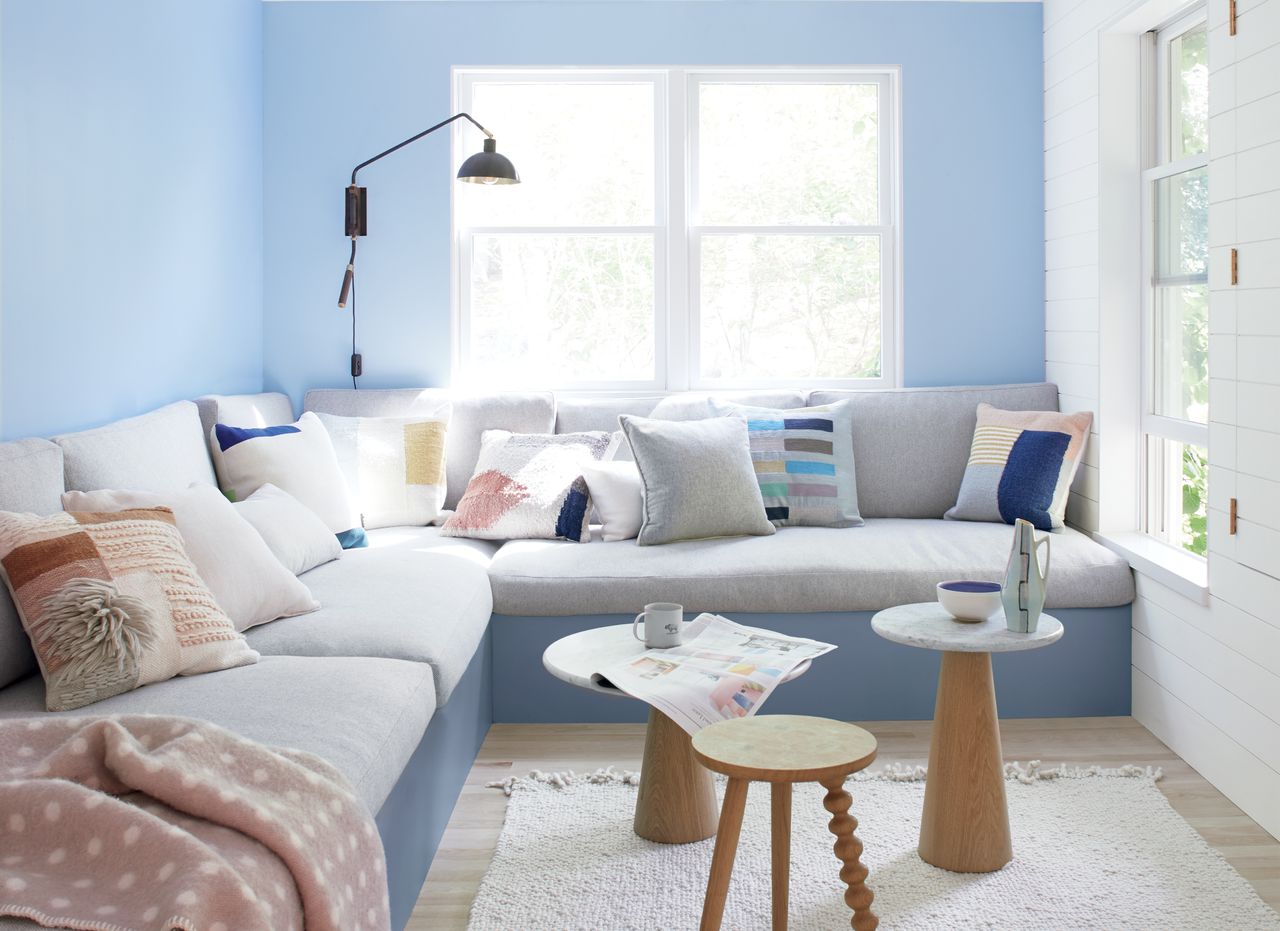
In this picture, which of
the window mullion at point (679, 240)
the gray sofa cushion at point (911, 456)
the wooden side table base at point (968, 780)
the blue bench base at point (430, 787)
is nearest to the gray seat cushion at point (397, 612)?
the blue bench base at point (430, 787)

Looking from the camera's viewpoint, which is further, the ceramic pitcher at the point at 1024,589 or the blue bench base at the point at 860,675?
the blue bench base at the point at 860,675

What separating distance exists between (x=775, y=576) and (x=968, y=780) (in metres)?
1.05

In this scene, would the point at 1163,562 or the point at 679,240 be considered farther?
the point at 679,240

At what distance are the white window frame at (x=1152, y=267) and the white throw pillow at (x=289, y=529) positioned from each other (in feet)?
8.48

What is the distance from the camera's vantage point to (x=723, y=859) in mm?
2115

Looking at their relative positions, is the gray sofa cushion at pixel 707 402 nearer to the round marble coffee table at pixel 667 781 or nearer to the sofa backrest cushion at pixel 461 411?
the sofa backrest cushion at pixel 461 411

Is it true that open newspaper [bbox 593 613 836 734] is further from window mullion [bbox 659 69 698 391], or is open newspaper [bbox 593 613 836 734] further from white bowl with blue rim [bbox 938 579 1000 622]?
window mullion [bbox 659 69 698 391]

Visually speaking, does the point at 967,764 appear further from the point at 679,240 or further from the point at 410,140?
the point at 410,140

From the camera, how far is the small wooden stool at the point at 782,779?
204cm

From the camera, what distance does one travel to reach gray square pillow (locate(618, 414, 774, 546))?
12.5 ft

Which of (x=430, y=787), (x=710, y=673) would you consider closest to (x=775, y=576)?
(x=710, y=673)

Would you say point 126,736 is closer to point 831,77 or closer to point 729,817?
point 729,817

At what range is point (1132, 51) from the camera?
392 centimetres

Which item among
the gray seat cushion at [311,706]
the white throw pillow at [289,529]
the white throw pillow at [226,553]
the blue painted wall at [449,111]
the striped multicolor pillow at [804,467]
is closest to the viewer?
the gray seat cushion at [311,706]
